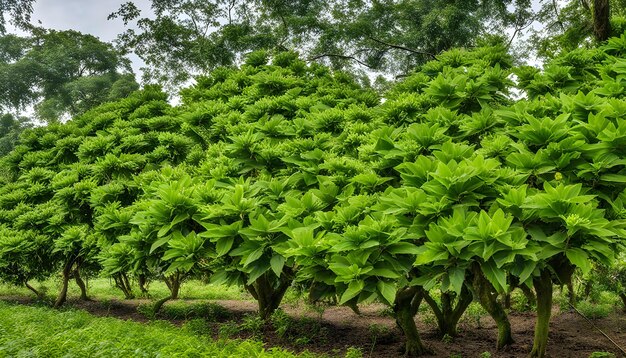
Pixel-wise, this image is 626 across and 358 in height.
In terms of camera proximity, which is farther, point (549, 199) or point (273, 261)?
point (273, 261)

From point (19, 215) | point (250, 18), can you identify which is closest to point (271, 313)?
point (19, 215)

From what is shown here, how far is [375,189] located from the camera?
3822 millimetres

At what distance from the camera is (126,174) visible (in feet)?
20.3

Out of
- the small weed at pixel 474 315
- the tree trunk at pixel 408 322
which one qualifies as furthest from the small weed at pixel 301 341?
the small weed at pixel 474 315

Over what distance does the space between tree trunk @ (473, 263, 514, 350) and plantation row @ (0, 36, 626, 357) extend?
0.06 ft

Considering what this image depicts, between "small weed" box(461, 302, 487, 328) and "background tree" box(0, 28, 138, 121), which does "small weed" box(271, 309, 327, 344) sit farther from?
"background tree" box(0, 28, 138, 121)

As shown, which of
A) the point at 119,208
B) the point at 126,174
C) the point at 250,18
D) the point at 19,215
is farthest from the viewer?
the point at 250,18

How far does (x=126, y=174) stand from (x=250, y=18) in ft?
35.3

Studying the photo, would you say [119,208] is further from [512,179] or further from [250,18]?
[250,18]

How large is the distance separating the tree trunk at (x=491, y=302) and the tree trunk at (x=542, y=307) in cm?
32

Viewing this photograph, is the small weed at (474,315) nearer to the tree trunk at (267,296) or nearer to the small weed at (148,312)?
the tree trunk at (267,296)

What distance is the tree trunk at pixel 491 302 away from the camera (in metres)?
3.14

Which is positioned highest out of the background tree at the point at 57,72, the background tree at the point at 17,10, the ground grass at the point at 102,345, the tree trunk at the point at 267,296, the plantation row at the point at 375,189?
the background tree at the point at 57,72

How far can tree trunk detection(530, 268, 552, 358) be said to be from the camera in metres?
3.26
